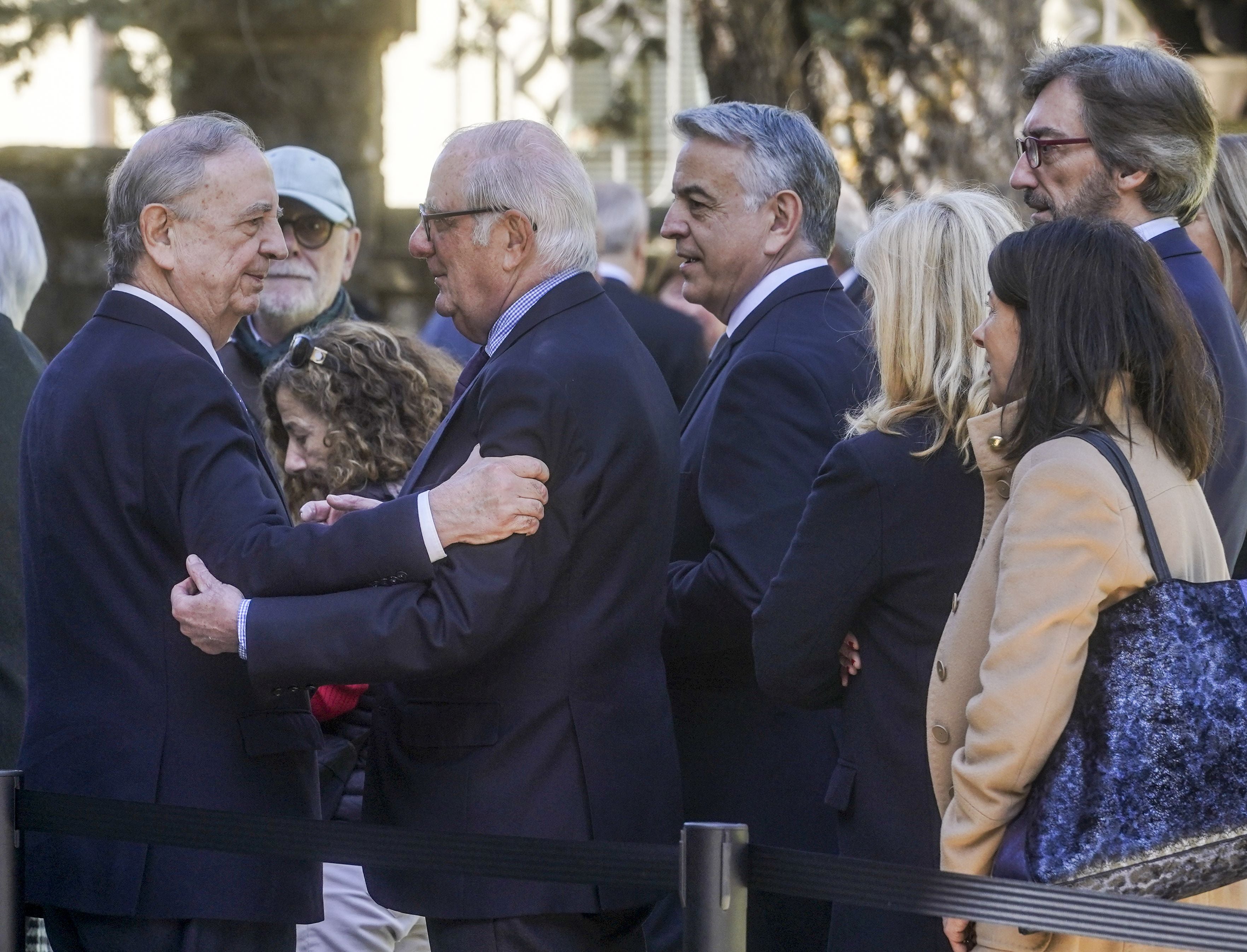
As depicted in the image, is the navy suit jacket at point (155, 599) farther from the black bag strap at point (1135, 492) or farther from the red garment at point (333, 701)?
the black bag strap at point (1135, 492)

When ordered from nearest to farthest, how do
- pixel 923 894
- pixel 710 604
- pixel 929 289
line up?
1. pixel 923 894
2. pixel 929 289
3. pixel 710 604

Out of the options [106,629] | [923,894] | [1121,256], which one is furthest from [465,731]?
[1121,256]

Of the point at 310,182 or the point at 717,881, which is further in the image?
the point at 310,182

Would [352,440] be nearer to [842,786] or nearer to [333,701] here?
[333,701]

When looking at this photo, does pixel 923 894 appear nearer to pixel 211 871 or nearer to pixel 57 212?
pixel 211 871

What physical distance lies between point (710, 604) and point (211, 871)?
3.75 feet

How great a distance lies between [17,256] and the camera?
435 centimetres

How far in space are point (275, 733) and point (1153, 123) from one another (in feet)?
7.23

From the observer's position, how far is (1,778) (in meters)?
2.83

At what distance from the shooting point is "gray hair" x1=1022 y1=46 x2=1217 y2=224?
3.51 metres

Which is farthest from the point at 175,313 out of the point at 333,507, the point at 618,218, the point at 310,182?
the point at 618,218

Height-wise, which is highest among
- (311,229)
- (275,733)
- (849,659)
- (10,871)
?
(311,229)

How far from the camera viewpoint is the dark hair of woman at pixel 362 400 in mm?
3787

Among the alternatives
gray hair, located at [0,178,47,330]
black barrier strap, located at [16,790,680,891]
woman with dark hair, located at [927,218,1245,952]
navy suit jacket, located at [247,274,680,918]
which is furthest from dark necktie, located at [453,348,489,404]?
gray hair, located at [0,178,47,330]
